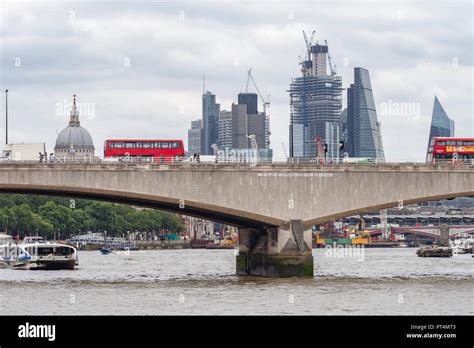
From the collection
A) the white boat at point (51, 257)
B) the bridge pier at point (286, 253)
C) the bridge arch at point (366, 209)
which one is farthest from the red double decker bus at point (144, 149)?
the bridge arch at point (366, 209)

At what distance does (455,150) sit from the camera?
109 m

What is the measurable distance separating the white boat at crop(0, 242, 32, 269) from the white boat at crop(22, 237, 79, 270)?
0.60 m

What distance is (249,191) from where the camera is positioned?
95500 mm

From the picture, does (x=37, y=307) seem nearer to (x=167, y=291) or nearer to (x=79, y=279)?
(x=167, y=291)

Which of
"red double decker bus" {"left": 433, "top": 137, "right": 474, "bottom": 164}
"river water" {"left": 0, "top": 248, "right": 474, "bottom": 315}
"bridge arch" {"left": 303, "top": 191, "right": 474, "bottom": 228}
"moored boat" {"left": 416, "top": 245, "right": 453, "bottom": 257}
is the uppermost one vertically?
"red double decker bus" {"left": 433, "top": 137, "right": 474, "bottom": 164}

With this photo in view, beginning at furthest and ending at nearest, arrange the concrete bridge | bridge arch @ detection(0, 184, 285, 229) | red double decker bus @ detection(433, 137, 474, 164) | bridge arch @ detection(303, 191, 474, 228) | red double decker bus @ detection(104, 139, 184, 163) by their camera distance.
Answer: red double decker bus @ detection(104, 139, 184, 163) → red double decker bus @ detection(433, 137, 474, 164) → bridge arch @ detection(303, 191, 474, 228) → the concrete bridge → bridge arch @ detection(0, 184, 285, 229)

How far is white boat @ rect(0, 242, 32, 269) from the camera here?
117500 mm

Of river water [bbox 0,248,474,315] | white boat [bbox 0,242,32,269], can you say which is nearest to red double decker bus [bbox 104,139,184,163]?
river water [bbox 0,248,474,315]

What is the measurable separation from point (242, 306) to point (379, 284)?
22036mm

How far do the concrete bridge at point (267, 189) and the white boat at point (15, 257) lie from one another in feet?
75.5

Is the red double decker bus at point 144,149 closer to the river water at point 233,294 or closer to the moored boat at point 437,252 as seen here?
the river water at point 233,294

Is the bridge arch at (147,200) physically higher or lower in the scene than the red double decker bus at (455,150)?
lower

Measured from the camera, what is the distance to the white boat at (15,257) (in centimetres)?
11750

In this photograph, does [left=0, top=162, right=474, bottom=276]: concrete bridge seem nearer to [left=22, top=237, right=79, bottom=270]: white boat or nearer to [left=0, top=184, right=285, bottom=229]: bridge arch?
[left=0, top=184, right=285, bottom=229]: bridge arch
